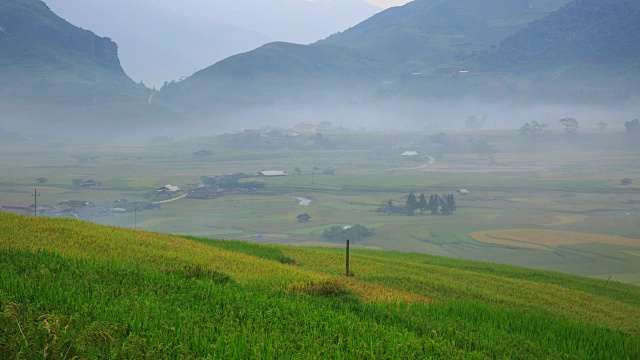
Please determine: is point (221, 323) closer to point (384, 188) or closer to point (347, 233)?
point (347, 233)

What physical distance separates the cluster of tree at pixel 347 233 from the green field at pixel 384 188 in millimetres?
1157

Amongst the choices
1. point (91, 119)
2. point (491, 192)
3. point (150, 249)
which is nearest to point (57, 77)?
point (91, 119)

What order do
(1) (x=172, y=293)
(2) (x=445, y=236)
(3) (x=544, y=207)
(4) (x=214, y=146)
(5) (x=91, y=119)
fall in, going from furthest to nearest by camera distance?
(5) (x=91, y=119) → (4) (x=214, y=146) → (3) (x=544, y=207) → (2) (x=445, y=236) → (1) (x=172, y=293)

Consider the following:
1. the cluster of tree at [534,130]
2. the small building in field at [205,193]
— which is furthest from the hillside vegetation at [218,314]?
the cluster of tree at [534,130]

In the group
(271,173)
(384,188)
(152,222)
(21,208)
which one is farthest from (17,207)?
(384,188)

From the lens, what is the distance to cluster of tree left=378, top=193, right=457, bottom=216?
84.9 m

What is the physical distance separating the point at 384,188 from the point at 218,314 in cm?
10238

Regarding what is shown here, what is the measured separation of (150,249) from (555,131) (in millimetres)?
181196

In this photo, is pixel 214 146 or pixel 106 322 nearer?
pixel 106 322

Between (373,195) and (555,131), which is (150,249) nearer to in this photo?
(373,195)

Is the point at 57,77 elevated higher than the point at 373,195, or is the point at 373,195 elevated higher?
the point at 57,77

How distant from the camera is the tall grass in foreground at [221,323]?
20.8 feet

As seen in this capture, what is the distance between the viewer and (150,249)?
13.5 meters

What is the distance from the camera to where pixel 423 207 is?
3408 inches
